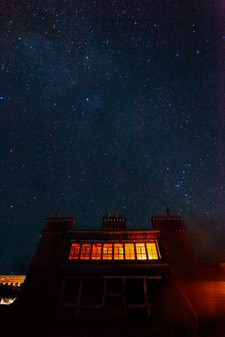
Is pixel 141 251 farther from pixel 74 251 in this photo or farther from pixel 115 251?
pixel 74 251

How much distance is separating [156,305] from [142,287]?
1.15 metres

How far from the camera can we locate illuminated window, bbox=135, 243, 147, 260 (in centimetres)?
1342

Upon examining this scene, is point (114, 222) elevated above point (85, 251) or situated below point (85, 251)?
above

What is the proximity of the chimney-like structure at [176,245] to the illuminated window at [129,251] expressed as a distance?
2.04m

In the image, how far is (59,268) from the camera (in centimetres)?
1258

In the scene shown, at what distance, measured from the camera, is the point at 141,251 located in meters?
13.8

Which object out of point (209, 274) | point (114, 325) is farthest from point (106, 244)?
point (209, 274)

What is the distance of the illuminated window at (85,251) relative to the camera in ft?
44.8

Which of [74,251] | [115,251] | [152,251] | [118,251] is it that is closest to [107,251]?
[115,251]

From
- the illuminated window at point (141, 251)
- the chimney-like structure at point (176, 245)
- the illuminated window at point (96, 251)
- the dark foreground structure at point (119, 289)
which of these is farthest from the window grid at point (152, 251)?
the illuminated window at point (96, 251)

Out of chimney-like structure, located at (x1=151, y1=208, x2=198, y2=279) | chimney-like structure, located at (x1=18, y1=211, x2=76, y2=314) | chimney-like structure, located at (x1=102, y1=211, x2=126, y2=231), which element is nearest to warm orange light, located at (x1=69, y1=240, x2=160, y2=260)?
chimney-like structure, located at (x1=151, y1=208, x2=198, y2=279)

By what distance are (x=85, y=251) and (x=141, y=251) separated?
378 cm

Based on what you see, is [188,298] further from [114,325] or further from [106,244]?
[106,244]

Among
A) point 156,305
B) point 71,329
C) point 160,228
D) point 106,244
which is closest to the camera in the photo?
point 71,329
